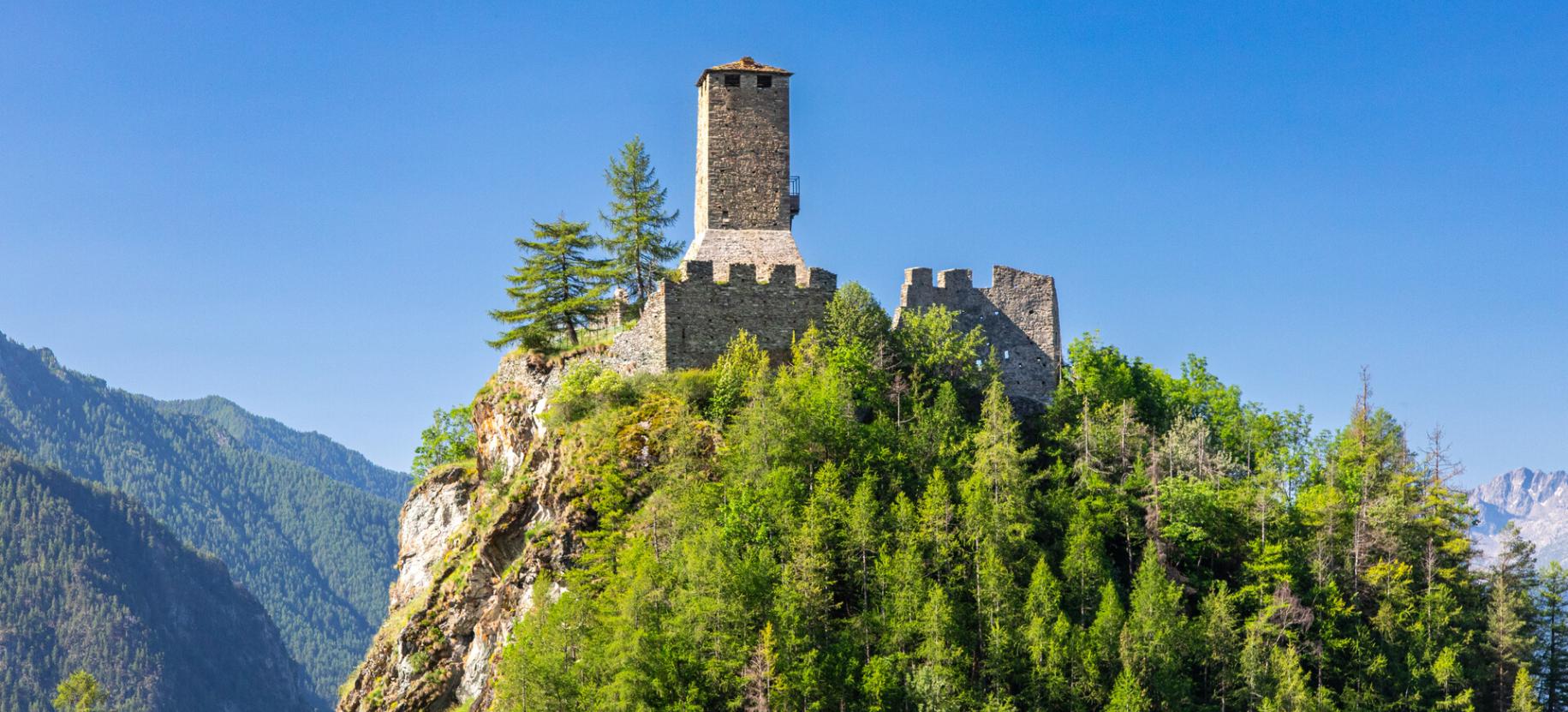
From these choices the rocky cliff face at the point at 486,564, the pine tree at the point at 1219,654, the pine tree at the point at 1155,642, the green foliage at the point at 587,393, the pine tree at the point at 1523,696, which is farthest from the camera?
the pine tree at the point at 1523,696

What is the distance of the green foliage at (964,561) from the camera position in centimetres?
4603

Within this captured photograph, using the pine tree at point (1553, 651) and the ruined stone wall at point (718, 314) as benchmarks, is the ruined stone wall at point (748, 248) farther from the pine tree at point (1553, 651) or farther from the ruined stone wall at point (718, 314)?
the pine tree at point (1553, 651)

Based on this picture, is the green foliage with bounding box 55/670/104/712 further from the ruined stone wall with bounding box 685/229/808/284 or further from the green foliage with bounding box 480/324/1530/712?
the ruined stone wall with bounding box 685/229/808/284

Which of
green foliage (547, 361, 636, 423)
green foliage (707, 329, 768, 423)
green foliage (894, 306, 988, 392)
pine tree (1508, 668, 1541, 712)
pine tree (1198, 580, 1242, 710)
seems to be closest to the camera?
pine tree (1198, 580, 1242, 710)

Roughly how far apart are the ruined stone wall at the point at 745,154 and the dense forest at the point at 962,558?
26.3 feet

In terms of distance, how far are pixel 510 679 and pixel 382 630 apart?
17.4 metres

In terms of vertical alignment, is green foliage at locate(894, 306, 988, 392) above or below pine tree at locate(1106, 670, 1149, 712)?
above

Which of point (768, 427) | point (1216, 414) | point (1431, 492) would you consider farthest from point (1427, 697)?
point (768, 427)

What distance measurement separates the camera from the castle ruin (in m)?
55.7

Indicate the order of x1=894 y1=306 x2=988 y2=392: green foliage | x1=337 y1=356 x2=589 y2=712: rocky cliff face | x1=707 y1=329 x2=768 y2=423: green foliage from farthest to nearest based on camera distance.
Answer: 1. x1=894 y1=306 x2=988 y2=392: green foliage
2. x1=337 y1=356 x2=589 y2=712: rocky cliff face
3. x1=707 y1=329 x2=768 y2=423: green foliage

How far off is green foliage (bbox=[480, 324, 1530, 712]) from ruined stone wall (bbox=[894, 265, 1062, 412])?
3.80 ft

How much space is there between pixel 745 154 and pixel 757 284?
26.7 feet

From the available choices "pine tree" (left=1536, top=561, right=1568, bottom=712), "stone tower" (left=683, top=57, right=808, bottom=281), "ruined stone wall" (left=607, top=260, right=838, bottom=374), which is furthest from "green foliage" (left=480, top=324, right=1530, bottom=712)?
"stone tower" (left=683, top=57, right=808, bottom=281)

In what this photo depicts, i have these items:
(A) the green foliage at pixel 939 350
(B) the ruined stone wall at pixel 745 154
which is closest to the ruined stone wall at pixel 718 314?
(A) the green foliage at pixel 939 350
